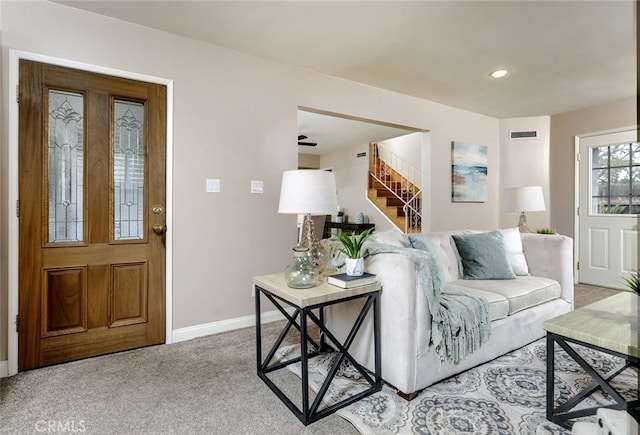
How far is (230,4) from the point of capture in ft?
7.23

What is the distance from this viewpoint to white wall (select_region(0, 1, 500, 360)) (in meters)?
2.18

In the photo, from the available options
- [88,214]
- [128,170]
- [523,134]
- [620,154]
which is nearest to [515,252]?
[620,154]

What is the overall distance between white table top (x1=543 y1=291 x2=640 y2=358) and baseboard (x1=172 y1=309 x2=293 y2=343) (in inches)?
85.0

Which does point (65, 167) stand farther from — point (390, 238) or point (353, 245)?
point (390, 238)

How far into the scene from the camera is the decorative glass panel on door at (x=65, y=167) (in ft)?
7.19

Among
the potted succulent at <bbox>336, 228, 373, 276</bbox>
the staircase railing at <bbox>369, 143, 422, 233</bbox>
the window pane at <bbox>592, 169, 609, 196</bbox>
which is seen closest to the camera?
the potted succulent at <bbox>336, 228, 373, 276</bbox>

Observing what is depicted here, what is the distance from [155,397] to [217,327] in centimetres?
95

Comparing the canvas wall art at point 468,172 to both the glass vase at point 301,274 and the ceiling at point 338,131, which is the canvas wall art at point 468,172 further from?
the glass vase at point 301,274

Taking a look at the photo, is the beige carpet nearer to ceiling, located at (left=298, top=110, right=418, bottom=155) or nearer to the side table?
the side table

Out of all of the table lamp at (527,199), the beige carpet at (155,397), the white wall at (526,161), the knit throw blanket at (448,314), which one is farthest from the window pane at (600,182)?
the beige carpet at (155,397)

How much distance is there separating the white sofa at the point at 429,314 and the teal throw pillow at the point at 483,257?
0.20 ft

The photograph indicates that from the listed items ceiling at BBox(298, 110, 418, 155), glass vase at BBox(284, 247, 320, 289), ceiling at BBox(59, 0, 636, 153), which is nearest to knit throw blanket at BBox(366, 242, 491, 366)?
glass vase at BBox(284, 247, 320, 289)

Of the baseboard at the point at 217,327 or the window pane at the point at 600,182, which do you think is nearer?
the baseboard at the point at 217,327

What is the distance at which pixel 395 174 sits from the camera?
7305 millimetres
